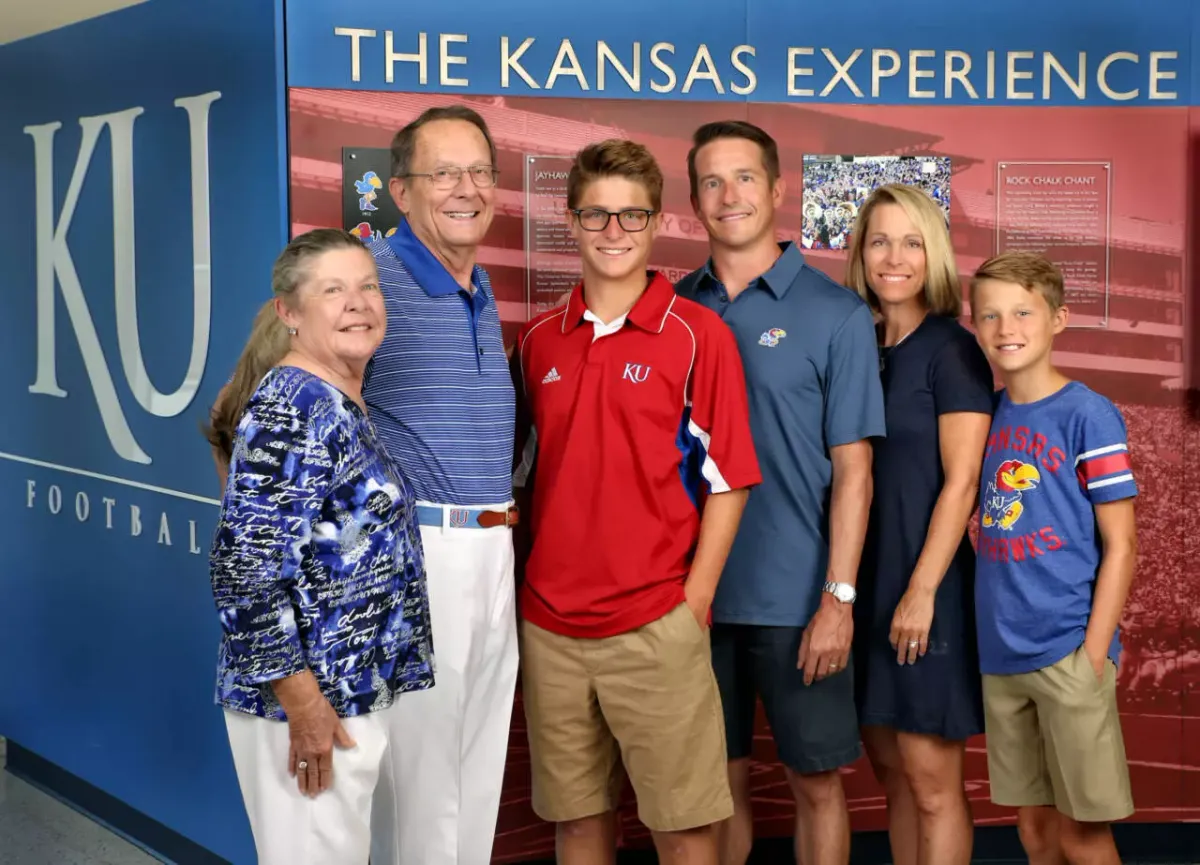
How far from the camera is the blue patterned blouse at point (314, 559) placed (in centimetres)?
202

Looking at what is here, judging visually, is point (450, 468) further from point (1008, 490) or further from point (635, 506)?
point (1008, 490)

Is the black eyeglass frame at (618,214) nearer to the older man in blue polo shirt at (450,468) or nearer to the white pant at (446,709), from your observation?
the older man in blue polo shirt at (450,468)

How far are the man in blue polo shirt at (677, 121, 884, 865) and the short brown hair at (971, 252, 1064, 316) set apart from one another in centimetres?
29

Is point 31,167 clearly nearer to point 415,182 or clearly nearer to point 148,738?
point 148,738

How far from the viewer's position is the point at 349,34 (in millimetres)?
3230

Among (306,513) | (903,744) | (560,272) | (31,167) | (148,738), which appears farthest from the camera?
(31,167)

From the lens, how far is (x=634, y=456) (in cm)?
259

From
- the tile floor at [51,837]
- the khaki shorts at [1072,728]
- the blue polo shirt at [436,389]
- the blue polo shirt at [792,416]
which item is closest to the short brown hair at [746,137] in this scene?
the blue polo shirt at [792,416]

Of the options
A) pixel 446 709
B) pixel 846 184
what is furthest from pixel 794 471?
pixel 846 184

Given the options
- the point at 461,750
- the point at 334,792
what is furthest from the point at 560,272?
the point at 334,792

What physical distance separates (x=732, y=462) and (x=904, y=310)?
0.59 meters

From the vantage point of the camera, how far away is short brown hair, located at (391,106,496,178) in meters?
2.63

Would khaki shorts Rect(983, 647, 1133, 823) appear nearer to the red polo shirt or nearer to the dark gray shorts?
the dark gray shorts

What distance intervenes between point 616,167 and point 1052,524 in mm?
1147
